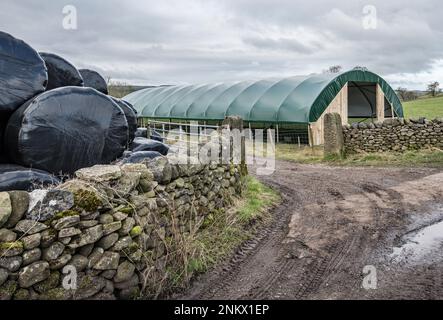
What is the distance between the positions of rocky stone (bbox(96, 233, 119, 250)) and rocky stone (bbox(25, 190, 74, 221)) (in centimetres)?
50

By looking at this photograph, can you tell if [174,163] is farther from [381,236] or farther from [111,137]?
[381,236]

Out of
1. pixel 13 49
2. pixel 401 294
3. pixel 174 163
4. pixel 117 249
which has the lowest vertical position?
pixel 401 294

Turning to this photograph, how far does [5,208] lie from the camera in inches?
127

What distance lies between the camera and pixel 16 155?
424 cm

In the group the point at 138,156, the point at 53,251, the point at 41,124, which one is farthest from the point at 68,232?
the point at 138,156

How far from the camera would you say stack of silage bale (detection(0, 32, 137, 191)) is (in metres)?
4.12

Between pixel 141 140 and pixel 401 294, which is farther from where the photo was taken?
pixel 141 140

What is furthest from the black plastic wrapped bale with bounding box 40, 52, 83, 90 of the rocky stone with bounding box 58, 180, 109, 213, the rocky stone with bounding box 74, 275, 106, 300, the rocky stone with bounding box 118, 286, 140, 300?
the rocky stone with bounding box 118, 286, 140, 300

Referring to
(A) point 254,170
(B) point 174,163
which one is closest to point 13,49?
(B) point 174,163

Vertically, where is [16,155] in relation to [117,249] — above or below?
above

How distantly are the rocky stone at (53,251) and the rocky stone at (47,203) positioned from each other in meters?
0.26

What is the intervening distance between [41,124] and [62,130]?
222 mm

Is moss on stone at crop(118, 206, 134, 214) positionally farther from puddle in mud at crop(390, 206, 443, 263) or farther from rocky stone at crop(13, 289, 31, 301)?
puddle in mud at crop(390, 206, 443, 263)

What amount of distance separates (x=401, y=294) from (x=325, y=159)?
9.67 metres
